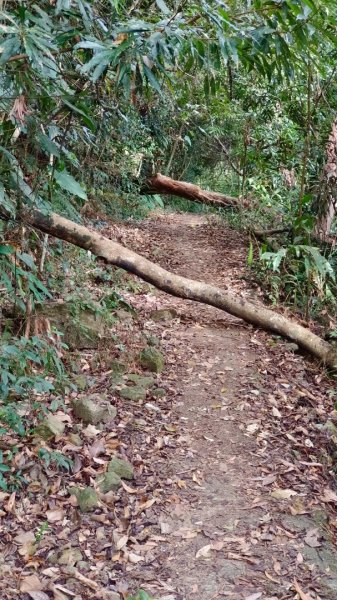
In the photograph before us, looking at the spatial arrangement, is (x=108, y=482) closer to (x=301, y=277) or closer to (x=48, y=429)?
(x=48, y=429)

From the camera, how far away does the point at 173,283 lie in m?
4.82

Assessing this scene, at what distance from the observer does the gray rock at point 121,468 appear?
3.47 metres

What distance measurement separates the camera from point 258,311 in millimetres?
5543

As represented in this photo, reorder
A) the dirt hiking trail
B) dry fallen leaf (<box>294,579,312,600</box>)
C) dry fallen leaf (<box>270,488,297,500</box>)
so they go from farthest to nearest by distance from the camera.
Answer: dry fallen leaf (<box>270,488,297,500</box>) < the dirt hiking trail < dry fallen leaf (<box>294,579,312,600</box>)

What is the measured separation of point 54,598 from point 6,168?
2257mm

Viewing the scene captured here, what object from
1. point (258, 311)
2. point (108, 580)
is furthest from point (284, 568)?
point (258, 311)

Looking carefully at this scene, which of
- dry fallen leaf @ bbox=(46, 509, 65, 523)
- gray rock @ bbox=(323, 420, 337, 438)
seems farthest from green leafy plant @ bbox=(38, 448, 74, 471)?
gray rock @ bbox=(323, 420, 337, 438)

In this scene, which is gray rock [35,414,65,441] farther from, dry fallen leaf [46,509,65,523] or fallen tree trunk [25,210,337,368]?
fallen tree trunk [25,210,337,368]

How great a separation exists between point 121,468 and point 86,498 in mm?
366

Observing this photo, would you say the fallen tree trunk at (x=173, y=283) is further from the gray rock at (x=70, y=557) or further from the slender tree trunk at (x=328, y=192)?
the gray rock at (x=70, y=557)

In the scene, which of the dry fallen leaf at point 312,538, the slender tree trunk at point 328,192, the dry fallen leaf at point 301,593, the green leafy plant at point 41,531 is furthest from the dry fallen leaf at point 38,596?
the slender tree trunk at point 328,192

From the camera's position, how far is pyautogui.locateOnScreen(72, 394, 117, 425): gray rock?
151 inches

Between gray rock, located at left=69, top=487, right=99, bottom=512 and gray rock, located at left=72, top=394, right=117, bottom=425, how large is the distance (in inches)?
26.1

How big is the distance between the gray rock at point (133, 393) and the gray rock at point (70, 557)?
151 centimetres
